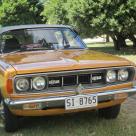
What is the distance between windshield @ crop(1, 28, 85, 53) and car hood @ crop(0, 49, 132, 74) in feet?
0.96

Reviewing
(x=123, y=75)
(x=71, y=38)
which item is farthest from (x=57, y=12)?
(x=123, y=75)

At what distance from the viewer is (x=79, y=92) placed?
5746 mm

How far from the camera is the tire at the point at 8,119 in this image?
6.00 metres

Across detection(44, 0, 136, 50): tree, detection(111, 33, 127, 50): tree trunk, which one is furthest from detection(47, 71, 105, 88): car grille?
detection(111, 33, 127, 50): tree trunk

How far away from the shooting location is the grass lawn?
20.0 feet

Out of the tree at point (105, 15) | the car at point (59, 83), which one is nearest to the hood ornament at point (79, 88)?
the car at point (59, 83)

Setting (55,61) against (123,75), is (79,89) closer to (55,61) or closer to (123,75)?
(55,61)

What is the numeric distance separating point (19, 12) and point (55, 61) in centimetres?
4297

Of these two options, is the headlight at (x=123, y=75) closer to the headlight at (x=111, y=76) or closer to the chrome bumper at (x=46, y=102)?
the headlight at (x=111, y=76)

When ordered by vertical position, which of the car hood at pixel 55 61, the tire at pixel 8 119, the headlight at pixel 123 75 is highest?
the car hood at pixel 55 61

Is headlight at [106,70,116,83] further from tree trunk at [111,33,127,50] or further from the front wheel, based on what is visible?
tree trunk at [111,33,127,50]

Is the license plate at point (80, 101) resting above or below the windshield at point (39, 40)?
below

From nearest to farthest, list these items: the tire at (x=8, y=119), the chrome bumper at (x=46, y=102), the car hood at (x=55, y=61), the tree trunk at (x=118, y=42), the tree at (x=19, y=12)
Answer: the chrome bumper at (x=46, y=102), the car hood at (x=55, y=61), the tire at (x=8, y=119), the tree trunk at (x=118, y=42), the tree at (x=19, y=12)

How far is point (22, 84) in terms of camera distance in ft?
18.4
